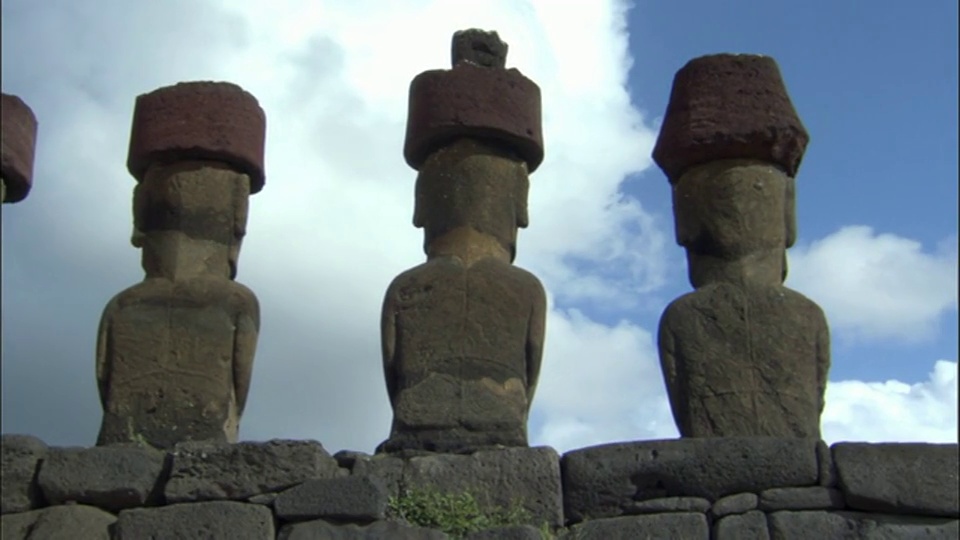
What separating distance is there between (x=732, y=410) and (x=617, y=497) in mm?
850

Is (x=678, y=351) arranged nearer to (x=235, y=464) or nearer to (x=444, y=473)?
(x=444, y=473)

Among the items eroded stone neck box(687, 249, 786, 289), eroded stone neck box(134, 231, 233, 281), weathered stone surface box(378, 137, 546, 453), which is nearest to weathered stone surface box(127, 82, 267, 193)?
eroded stone neck box(134, 231, 233, 281)

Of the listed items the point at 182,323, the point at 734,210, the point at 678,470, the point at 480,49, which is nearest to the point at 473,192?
the point at 480,49

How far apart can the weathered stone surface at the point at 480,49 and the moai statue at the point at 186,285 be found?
3.69 feet

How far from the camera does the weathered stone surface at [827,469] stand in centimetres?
776

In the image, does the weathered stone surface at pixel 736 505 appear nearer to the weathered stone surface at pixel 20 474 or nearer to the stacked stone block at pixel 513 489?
the stacked stone block at pixel 513 489

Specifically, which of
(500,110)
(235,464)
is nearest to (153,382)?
(235,464)

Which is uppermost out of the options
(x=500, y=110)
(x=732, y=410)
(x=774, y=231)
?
(x=500, y=110)

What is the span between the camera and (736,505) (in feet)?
25.5

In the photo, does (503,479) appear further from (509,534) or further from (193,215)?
(193,215)

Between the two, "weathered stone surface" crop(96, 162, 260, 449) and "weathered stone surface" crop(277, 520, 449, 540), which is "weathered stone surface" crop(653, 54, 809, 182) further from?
"weathered stone surface" crop(277, 520, 449, 540)

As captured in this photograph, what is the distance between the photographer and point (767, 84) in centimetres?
922

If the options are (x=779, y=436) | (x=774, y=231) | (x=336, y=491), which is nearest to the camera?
(x=336, y=491)

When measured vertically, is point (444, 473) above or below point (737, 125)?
below
